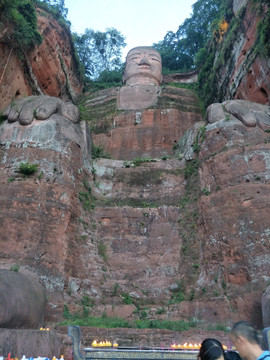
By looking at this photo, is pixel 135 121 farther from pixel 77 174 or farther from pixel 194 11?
pixel 194 11

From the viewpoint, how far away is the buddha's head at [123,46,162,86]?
1100 inches

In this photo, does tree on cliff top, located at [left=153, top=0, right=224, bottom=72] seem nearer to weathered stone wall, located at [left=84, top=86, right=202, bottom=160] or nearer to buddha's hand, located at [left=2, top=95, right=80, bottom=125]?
weathered stone wall, located at [left=84, top=86, right=202, bottom=160]

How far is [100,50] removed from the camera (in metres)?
36.1

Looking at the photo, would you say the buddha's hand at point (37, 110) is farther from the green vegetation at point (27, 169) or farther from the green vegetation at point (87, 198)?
the green vegetation at point (87, 198)

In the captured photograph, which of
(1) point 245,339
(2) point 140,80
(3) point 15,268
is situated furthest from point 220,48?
(1) point 245,339

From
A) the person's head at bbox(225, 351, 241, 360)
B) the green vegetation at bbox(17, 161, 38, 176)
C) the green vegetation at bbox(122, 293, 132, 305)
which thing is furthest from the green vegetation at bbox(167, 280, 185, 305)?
the person's head at bbox(225, 351, 241, 360)

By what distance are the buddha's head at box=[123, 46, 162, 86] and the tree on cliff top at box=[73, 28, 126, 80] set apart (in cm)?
611

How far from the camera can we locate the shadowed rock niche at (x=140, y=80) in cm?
2509

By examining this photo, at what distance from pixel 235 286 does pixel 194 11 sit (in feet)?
105

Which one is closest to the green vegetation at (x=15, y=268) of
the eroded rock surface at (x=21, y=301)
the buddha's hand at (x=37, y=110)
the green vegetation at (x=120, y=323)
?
the eroded rock surface at (x=21, y=301)

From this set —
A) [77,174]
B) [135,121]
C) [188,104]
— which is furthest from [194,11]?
[77,174]

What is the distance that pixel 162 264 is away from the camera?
13.0 metres

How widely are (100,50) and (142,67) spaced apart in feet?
32.3

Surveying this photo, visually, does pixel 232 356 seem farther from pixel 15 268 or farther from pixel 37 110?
pixel 37 110
